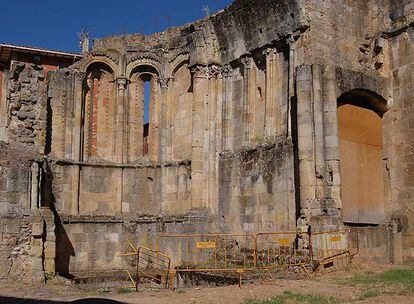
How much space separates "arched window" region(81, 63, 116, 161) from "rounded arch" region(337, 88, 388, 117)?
389 inches

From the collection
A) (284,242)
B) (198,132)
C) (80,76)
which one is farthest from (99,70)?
(284,242)

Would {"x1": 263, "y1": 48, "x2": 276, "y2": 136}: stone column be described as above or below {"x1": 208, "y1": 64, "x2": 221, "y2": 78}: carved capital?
below

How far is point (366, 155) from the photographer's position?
19.4 metres

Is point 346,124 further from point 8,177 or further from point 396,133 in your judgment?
point 8,177

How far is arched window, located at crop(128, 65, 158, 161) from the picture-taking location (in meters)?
24.1

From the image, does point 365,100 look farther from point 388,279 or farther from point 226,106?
point 388,279

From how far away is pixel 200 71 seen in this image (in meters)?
22.8

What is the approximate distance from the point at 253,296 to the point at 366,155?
8814 mm

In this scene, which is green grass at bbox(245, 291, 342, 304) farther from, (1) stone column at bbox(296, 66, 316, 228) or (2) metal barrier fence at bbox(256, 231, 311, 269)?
(1) stone column at bbox(296, 66, 316, 228)

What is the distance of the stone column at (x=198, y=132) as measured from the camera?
22.2 meters

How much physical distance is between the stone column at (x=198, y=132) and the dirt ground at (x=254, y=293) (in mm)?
7526

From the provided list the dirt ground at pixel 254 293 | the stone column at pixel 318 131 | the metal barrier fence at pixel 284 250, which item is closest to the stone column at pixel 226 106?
the metal barrier fence at pixel 284 250

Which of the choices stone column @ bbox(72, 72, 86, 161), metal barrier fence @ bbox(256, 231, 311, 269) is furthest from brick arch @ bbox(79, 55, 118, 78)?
metal barrier fence @ bbox(256, 231, 311, 269)

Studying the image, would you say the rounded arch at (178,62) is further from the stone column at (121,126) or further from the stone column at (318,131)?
the stone column at (318,131)
